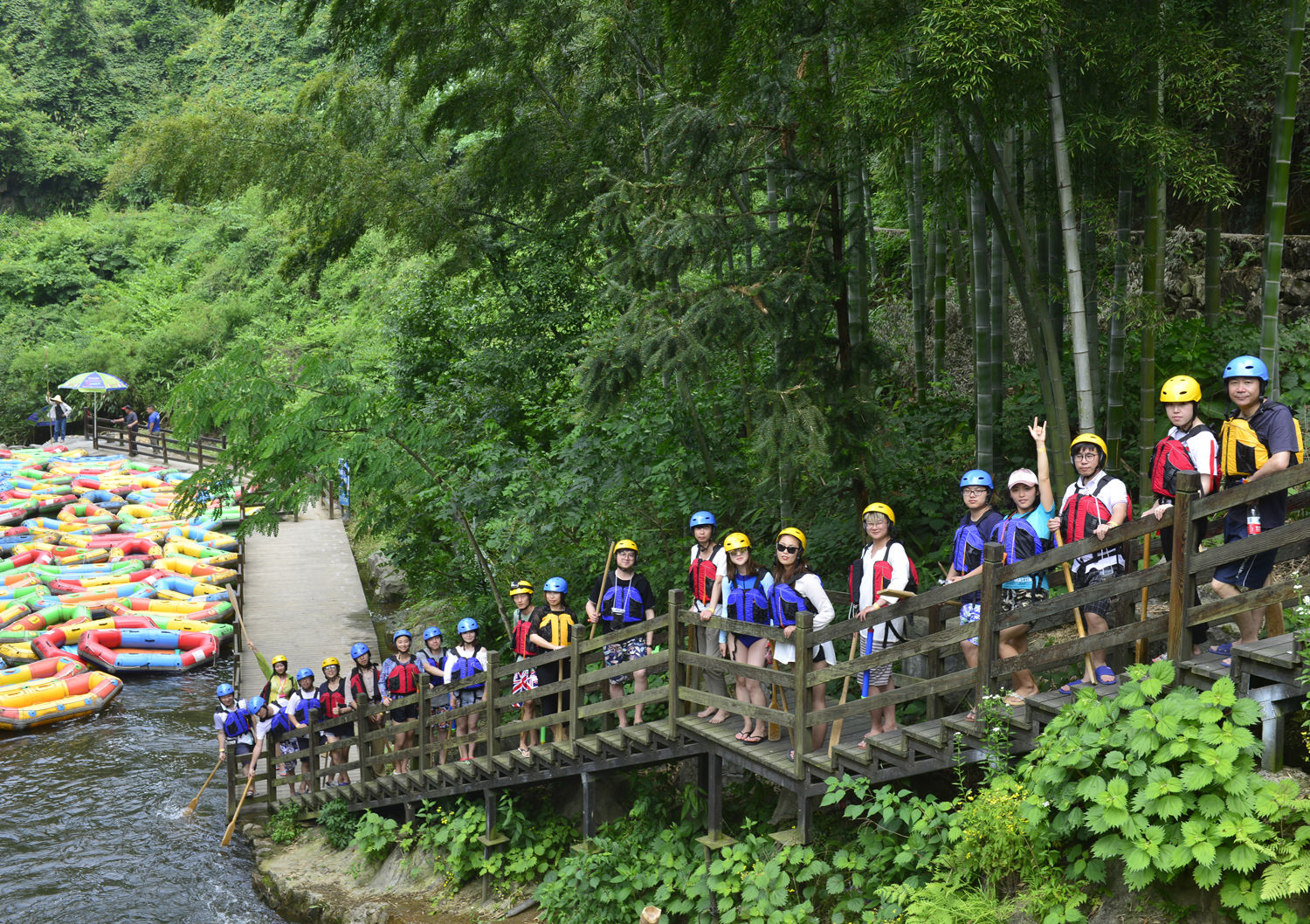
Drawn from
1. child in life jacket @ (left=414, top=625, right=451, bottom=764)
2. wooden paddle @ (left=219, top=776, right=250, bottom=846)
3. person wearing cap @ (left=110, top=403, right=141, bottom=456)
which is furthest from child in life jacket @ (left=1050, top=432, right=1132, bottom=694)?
person wearing cap @ (left=110, top=403, right=141, bottom=456)

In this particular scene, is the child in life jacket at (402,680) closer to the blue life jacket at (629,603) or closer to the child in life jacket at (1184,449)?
the blue life jacket at (629,603)

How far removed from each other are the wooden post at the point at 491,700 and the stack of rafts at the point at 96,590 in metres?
5.85

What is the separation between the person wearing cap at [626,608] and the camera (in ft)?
22.8

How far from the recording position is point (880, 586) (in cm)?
552

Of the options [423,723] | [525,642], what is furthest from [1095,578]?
[423,723]

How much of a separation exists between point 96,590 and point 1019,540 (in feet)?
57.3

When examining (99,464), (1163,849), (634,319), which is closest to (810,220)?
(634,319)

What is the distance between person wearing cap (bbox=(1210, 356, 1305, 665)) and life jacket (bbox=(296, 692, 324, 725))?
27.3 ft

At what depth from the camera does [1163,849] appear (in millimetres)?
3965

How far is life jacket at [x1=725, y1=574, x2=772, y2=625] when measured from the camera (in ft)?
20.0

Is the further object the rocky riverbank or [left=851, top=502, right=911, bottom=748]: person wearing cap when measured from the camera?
the rocky riverbank

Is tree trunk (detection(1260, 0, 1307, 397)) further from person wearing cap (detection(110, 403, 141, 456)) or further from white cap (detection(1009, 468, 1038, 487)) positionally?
person wearing cap (detection(110, 403, 141, 456))

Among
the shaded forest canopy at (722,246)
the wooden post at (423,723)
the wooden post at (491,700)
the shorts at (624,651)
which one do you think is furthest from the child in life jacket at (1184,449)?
the wooden post at (423,723)

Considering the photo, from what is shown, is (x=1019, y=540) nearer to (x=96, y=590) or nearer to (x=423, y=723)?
(x=423, y=723)
